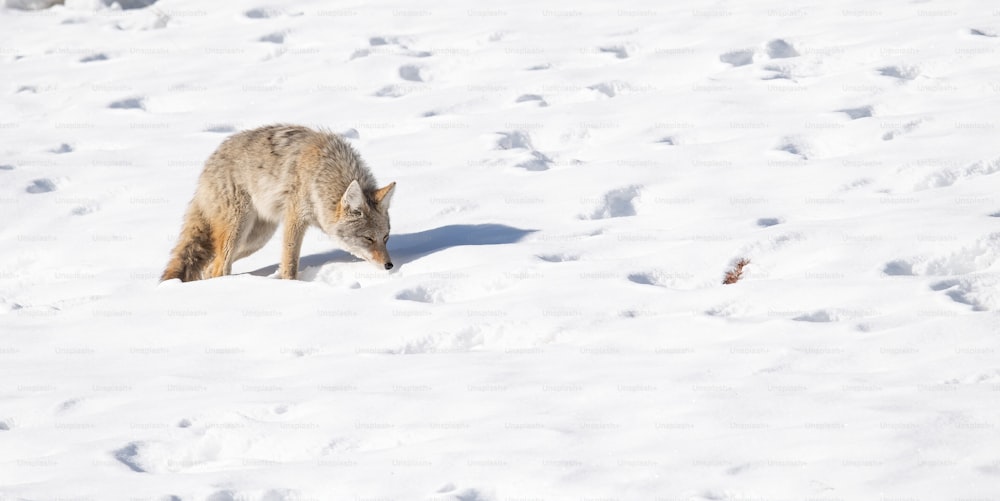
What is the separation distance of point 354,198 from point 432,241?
0.77m

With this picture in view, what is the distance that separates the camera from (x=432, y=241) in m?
9.17

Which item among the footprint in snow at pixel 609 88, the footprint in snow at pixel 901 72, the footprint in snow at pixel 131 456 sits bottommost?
the footprint in snow at pixel 609 88

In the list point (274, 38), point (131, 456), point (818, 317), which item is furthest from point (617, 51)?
point (131, 456)

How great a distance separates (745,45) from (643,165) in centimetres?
383

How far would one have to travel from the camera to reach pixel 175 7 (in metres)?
17.6

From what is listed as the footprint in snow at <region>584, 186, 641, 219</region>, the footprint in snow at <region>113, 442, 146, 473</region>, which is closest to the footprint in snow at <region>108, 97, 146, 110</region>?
the footprint in snow at <region>584, 186, 641, 219</region>

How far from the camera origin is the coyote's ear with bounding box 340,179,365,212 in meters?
8.81

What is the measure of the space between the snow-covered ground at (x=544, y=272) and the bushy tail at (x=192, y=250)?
0.30 meters

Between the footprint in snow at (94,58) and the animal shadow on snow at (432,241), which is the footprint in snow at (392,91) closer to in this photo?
the animal shadow on snow at (432,241)

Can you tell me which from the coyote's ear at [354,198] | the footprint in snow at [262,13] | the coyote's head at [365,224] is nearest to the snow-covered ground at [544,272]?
the coyote's head at [365,224]

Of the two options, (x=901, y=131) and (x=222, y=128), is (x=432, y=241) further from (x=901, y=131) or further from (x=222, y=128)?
(x=222, y=128)

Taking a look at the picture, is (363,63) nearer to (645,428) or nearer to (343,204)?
(343,204)

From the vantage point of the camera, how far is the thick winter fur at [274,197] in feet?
29.4

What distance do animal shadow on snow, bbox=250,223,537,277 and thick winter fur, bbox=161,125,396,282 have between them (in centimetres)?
30
